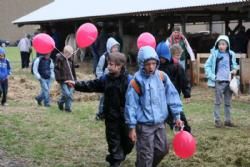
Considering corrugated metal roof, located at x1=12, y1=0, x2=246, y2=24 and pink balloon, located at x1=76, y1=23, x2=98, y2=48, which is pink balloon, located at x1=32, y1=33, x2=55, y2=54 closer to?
pink balloon, located at x1=76, y1=23, x2=98, y2=48

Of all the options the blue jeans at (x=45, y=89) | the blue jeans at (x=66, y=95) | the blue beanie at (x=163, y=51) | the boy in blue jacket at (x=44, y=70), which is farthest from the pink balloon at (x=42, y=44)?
the blue jeans at (x=45, y=89)

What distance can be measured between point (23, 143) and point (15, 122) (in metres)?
1.94

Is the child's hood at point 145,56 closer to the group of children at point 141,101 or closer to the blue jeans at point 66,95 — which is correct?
the group of children at point 141,101

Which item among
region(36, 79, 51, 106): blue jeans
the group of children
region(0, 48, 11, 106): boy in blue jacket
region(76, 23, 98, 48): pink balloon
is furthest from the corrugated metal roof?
the group of children

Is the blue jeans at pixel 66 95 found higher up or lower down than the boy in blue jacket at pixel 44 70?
lower down

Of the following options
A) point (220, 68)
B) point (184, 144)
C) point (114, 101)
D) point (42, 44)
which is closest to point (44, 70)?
point (220, 68)

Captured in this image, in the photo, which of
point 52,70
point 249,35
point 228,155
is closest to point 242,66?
point 249,35

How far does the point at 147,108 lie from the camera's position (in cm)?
545

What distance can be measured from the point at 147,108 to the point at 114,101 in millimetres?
809

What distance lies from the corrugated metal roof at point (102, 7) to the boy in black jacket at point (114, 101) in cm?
906

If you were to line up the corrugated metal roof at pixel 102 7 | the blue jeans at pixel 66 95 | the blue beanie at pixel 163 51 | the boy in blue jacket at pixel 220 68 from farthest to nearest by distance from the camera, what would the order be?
the corrugated metal roof at pixel 102 7 < the blue jeans at pixel 66 95 < the boy in blue jacket at pixel 220 68 < the blue beanie at pixel 163 51

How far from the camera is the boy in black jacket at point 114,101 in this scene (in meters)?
6.08

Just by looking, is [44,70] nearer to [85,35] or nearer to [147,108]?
[85,35]

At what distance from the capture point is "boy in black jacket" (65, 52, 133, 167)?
19.9 feet
